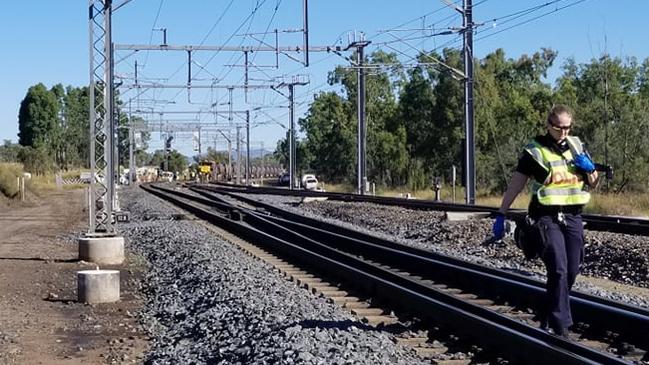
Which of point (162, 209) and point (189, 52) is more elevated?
point (189, 52)

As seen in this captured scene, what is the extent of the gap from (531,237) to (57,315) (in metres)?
8.81

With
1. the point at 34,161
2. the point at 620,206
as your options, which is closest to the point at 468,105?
the point at 620,206

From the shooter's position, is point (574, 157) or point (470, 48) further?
point (470, 48)

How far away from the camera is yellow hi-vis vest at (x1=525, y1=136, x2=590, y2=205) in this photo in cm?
812

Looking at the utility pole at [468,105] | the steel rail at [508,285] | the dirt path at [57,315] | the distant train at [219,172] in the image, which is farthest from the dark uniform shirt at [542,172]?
the distant train at [219,172]

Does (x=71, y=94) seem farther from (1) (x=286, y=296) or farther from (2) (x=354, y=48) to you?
(1) (x=286, y=296)

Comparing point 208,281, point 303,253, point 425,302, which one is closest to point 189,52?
point 303,253

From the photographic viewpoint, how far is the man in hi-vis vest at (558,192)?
8.09 metres

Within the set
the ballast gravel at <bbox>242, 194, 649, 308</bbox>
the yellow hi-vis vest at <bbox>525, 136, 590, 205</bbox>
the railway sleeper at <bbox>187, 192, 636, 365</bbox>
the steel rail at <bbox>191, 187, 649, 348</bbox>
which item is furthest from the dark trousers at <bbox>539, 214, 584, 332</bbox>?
the ballast gravel at <bbox>242, 194, 649, 308</bbox>

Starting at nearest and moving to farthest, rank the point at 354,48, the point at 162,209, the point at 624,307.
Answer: the point at 624,307 → the point at 162,209 → the point at 354,48

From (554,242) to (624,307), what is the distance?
3897 mm

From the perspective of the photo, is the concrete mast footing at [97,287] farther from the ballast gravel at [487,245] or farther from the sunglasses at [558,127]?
the sunglasses at [558,127]

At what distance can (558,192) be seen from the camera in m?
8.13

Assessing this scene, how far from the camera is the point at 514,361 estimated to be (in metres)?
8.89
